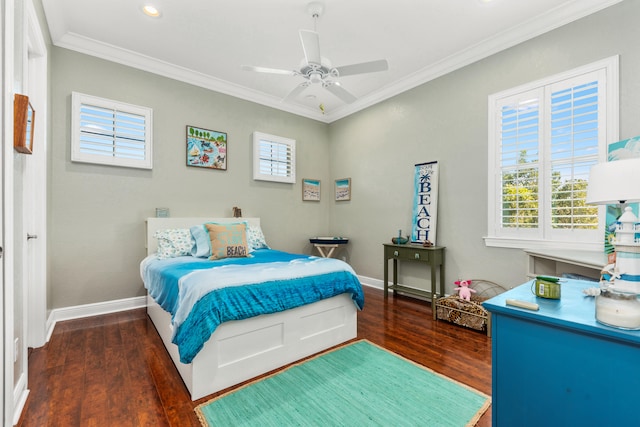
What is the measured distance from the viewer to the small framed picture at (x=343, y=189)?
5.04 meters

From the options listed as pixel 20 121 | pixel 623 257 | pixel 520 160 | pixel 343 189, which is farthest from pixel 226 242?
pixel 520 160

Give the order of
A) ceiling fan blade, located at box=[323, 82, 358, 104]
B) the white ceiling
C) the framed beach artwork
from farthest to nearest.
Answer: the framed beach artwork → ceiling fan blade, located at box=[323, 82, 358, 104] → the white ceiling

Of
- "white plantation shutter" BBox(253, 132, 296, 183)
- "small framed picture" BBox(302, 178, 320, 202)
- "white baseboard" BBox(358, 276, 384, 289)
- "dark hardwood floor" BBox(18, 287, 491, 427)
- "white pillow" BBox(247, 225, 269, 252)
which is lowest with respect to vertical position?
"dark hardwood floor" BBox(18, 287, 491, 427)

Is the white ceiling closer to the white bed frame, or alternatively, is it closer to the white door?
the white door

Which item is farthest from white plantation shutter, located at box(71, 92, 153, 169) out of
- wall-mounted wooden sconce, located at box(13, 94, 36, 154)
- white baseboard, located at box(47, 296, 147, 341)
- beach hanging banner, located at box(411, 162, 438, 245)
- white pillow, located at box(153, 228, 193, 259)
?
beach hanging banner, located at box(411, 162, 438, 245)

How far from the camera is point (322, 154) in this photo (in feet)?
17.7

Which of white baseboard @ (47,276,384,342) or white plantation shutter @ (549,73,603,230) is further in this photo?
white baseboard @ (47,276,384,342)

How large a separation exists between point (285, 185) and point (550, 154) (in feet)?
11.5

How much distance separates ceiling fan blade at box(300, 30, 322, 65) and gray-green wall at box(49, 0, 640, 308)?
205cm

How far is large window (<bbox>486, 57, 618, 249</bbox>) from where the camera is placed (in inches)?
100.0

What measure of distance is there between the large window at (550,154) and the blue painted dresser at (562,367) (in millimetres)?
1927

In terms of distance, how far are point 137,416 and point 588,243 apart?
3.64m

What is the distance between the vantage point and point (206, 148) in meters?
4.03

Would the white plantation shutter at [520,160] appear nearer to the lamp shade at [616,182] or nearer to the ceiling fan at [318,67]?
the ceiling fan at [318,67]
